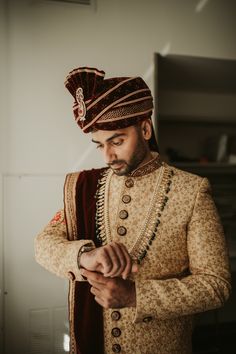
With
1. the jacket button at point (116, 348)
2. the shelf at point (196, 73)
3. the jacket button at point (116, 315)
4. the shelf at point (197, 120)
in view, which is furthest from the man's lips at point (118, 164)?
the shelf at point (197, 120)

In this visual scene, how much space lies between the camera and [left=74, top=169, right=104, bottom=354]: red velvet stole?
4.27ft

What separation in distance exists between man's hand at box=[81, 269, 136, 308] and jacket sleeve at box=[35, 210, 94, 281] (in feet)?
0.19

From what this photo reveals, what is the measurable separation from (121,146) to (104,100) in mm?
158

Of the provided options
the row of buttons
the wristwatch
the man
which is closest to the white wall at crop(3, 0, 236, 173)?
the man

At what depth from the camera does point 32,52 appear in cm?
200

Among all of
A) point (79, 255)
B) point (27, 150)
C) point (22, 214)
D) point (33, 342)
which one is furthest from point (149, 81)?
point (33, 342)

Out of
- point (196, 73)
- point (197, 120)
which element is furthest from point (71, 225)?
point (197, 120)

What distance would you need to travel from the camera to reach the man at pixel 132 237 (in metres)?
1.12

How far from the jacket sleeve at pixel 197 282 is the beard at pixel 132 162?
0.76 feet

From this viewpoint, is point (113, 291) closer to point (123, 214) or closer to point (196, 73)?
point (123, 214)

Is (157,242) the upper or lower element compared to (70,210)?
lower

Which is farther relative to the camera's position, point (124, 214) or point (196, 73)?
point (196, 73)

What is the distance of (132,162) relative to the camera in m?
1.27

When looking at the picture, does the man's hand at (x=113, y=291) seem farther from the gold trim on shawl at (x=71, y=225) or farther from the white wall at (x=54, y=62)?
the white wall at (x=54, y=62)
